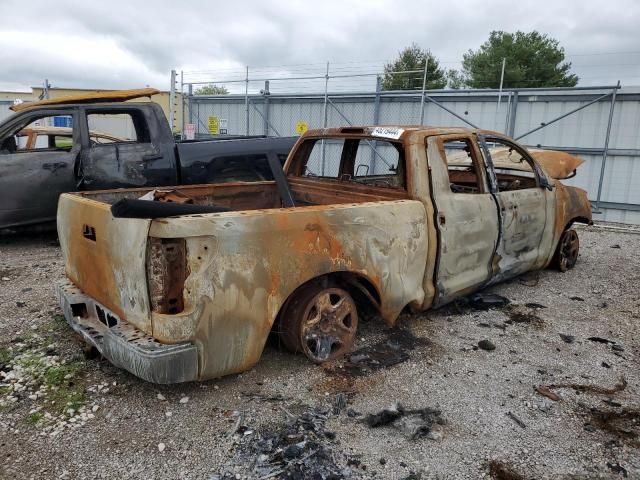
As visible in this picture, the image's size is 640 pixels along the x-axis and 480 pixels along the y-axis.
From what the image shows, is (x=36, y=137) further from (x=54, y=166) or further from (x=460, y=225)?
(x=460, y=225)

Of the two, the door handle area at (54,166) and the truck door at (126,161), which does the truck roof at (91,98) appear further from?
the door handle area at (54,166)

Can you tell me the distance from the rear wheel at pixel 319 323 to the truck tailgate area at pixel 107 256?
0.96 metres

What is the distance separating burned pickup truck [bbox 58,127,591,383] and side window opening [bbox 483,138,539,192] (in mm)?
161

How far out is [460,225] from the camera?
4168 millimetres

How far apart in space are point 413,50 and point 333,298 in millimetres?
37547

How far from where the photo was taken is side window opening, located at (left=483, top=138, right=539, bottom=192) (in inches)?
208

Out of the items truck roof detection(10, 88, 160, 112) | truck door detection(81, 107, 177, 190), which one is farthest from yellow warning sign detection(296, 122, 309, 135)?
truck door detection(81, 107, 177, 190)

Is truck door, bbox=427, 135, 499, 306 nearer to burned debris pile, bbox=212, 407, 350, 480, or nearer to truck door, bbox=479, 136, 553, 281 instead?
truck door, bbox=479, 136, 553, 281

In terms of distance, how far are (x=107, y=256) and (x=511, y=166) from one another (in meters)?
5.02

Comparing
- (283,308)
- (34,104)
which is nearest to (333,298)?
(283,308)

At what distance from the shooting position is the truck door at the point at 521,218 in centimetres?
473

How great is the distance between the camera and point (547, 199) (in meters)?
A: 5.40

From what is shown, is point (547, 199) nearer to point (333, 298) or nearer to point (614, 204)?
point (333, 298)

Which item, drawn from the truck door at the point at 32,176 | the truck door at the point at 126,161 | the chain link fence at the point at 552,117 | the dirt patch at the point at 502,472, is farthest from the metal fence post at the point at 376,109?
the dirt patch at the point at 502,472
